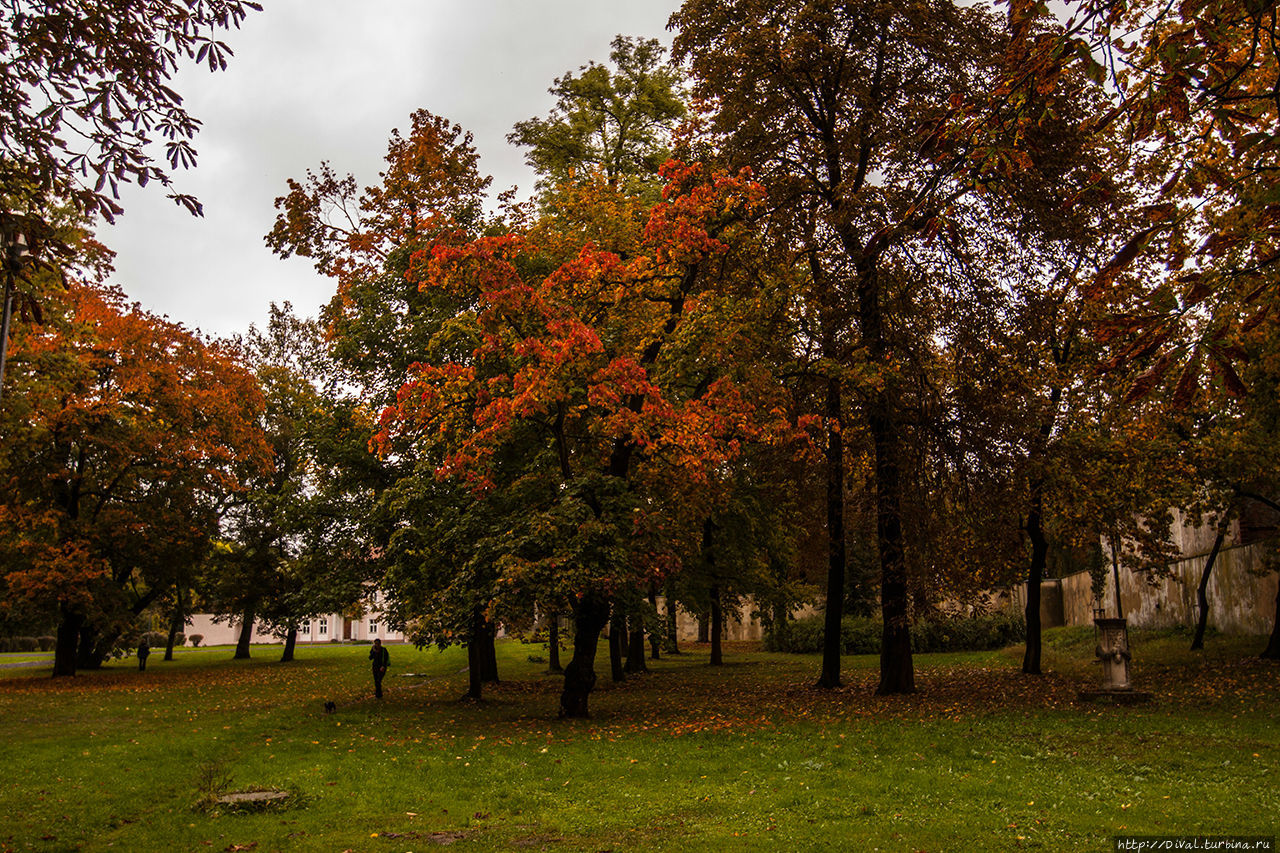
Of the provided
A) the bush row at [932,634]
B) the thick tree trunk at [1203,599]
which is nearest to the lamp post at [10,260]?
the thick tree trunk at [1203,599]

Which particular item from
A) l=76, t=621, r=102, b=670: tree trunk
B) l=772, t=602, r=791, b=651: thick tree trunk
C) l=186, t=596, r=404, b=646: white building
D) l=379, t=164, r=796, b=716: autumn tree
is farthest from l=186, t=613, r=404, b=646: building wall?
l=379, t=164, r=796, b=716: autumn tree

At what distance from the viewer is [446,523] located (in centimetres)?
1766

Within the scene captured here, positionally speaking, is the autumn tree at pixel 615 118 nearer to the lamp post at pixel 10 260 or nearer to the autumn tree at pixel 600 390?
the autumn tree at pixel 600 390

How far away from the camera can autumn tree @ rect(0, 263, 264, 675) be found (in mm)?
26484

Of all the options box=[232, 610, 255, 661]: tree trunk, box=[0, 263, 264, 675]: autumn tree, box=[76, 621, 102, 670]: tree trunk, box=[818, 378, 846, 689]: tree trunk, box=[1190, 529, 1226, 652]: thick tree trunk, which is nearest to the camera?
box=[818, 378, 846, 689]: tree trunk

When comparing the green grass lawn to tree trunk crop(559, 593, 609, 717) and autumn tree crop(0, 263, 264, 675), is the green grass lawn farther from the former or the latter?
autumn tree crop(0, 263, 264, 675)

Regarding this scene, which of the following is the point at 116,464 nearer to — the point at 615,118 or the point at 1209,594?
the point at 615,118

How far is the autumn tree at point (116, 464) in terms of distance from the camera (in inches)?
1043

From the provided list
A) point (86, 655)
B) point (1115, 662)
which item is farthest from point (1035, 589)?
point (86, 655)

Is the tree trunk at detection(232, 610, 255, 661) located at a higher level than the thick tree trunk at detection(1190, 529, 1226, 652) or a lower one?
lower

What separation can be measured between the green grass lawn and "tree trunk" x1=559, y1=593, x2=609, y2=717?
57 cm

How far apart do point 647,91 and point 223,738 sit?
948 inches

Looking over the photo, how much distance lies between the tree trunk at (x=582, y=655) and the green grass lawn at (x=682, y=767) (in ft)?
1.86

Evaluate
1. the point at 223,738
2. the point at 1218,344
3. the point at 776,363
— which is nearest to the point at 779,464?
the point at 776,363
